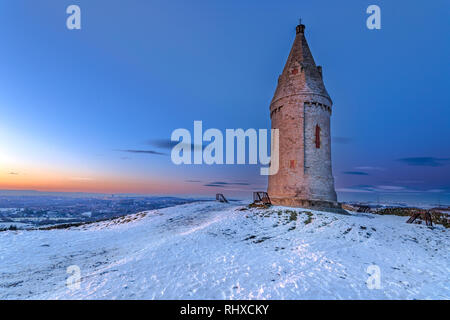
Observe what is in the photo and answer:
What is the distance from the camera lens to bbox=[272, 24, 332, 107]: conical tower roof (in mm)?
21025

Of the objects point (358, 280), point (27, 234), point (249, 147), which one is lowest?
point (27, 234)

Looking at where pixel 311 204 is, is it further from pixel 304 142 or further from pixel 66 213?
pixel 66 213

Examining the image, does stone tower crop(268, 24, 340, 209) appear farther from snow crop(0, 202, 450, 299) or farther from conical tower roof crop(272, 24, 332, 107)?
snow crop(0, 202, 450, 299)

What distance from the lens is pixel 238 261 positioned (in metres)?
7.59

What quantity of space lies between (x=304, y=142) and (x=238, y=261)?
15752 millimetres

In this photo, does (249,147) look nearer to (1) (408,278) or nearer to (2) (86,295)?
(1) (408,278)

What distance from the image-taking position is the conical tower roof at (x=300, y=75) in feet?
69.0

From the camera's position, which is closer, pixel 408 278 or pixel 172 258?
pixel 408 278

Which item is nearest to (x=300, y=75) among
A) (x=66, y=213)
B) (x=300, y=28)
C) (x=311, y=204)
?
(x=300, y=28)

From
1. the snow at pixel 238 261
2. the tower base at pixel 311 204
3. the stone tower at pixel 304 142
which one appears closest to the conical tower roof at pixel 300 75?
the stone tower at pixel 304 142

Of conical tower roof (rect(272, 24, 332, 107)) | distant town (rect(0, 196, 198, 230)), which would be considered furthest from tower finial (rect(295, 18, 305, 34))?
distant town (rect(0, 196, 198, 230))

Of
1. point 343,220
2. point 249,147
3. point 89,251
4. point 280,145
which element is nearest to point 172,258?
point 89,251

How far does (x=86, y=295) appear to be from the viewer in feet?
17.3

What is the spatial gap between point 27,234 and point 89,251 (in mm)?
6390
